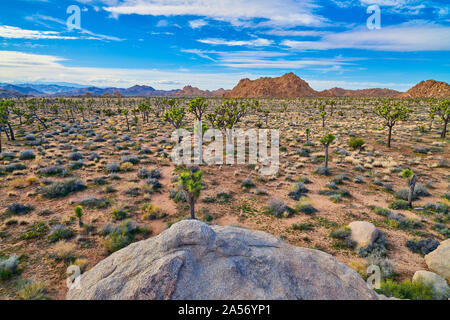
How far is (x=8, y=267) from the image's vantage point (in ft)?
27.7

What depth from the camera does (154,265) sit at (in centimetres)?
524

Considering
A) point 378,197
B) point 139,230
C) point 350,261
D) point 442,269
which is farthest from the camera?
point 378,197

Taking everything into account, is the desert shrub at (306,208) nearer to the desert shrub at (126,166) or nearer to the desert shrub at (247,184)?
the desert shrub at (247,184)

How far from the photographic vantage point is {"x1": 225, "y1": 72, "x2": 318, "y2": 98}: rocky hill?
16600 cm

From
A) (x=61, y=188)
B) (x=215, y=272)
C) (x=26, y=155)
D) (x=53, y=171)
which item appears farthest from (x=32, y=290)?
(x=26, y=155)

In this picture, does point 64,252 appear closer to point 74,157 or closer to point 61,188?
point 61,188

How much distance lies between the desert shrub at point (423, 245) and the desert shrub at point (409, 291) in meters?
3.52

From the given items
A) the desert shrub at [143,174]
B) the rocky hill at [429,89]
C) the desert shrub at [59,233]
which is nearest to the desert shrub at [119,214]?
the desert shrub at [59,233]

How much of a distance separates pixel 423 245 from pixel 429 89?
174 m

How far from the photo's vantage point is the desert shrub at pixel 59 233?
422 inches
